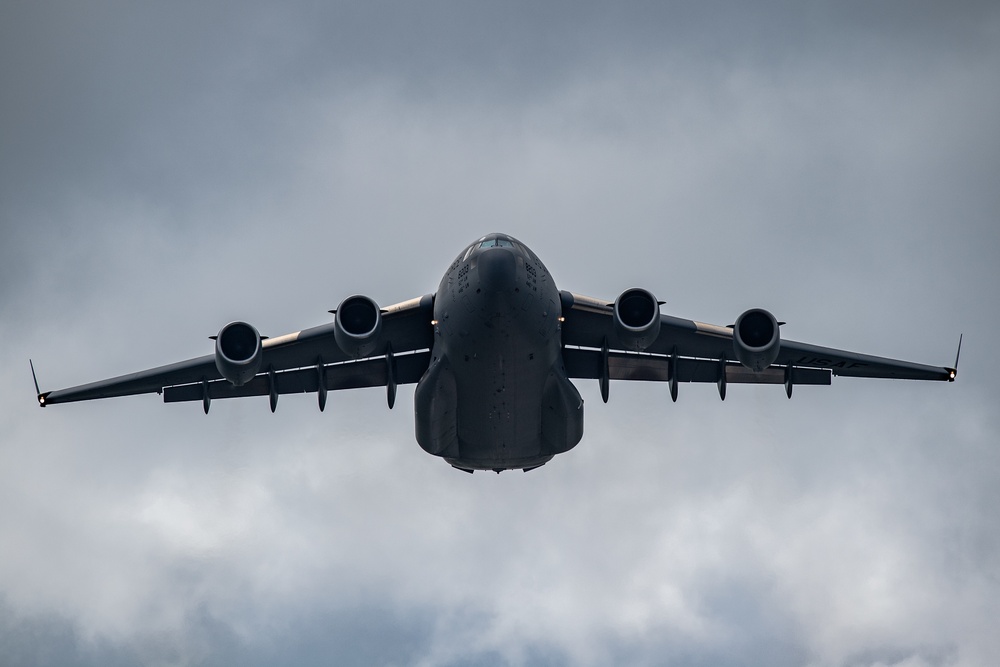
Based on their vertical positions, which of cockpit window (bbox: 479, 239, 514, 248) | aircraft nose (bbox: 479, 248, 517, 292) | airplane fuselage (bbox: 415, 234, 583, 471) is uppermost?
cockpit window (bbox: 479, 239, 514, 248)

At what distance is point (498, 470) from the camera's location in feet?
64.3

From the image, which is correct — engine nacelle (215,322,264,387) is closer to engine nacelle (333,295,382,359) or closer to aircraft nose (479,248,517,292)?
engine nacelle (333,295,382,359)

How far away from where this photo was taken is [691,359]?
20250 mm

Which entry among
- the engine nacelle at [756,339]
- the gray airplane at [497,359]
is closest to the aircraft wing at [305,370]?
the gray airplane at [497,359]

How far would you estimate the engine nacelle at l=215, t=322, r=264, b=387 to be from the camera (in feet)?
53.6

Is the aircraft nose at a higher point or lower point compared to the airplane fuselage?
higher

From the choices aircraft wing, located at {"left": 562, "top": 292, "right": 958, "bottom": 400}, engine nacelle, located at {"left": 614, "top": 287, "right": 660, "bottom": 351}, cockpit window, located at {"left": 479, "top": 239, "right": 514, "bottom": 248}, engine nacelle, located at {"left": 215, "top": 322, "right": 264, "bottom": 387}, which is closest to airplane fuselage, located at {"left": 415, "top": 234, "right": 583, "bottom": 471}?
cockpit window, located at {"left": 479, "top": 239, "right": 514, "bottom": 248}

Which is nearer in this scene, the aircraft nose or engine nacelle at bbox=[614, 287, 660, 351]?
the aircraft nose

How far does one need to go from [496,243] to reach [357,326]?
2.77m

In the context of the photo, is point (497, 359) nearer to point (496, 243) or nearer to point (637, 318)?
point (496, 243)

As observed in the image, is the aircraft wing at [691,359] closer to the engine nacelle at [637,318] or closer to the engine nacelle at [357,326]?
the engine nacelle at [637,318]

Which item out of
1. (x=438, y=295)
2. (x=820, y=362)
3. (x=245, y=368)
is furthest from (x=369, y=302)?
(x=820, y=362)

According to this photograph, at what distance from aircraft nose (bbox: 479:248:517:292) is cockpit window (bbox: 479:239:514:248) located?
0.86 ft

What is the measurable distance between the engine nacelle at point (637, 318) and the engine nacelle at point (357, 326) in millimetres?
3871
